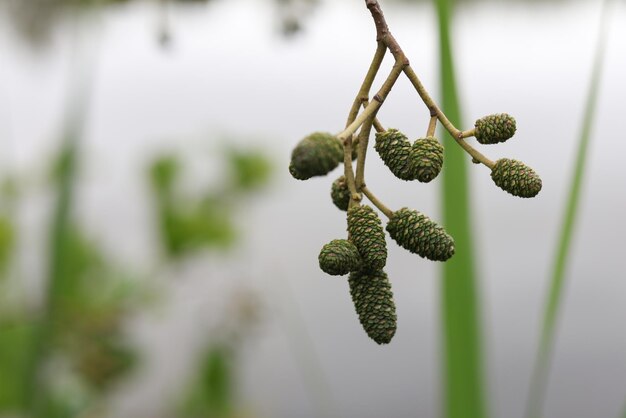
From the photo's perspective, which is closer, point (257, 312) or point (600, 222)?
point (257, 312)

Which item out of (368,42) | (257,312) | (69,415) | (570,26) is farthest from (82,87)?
(570,26)

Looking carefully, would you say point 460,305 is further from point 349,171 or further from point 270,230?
point 270,230

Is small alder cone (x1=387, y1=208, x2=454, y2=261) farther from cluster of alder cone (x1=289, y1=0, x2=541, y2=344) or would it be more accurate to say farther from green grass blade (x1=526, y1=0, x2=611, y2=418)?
green grass blade (x1=526, y1=0, x2=611, y2=418)

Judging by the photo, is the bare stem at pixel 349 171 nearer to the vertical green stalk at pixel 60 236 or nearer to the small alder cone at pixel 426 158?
the small alder cone at pixel 426 158

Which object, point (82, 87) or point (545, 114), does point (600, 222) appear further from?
point (82, 87)

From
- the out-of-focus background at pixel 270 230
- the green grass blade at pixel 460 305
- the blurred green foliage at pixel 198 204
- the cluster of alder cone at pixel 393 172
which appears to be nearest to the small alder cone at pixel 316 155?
the cluster of alder cone at pixel 393 172

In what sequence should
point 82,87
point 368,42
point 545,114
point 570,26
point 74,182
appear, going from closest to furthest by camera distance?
point 74,182 < point 82,87 < point 545,114 < point 368,42 < point 570,26

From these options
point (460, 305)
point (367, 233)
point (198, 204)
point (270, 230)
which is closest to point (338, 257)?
point (367, 233)
